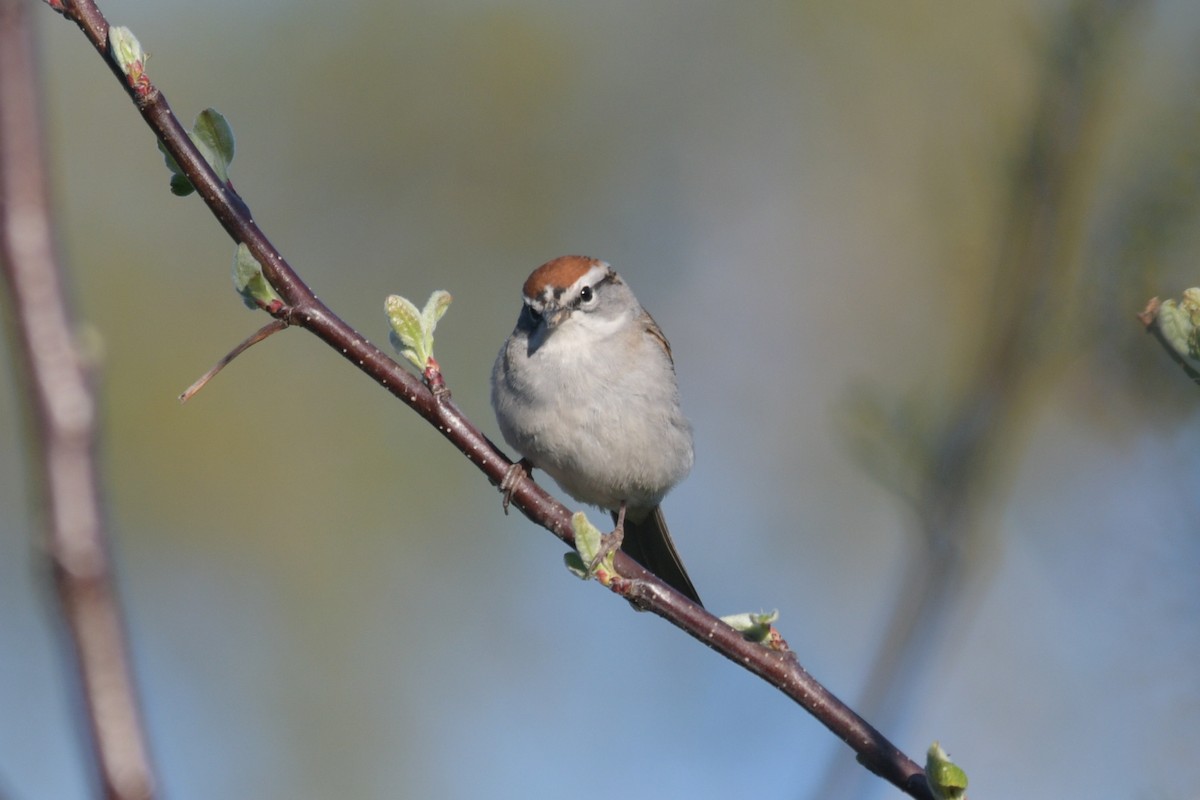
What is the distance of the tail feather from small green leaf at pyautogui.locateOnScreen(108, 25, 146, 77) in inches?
128

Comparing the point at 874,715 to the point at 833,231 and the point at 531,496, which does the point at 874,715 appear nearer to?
the point at 531,496

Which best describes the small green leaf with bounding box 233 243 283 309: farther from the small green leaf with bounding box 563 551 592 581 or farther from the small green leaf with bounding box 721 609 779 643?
the small green leaf with bounding box 721 609 779 643

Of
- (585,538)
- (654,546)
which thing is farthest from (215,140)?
(654,546)

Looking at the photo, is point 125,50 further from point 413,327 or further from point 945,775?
point 945,775

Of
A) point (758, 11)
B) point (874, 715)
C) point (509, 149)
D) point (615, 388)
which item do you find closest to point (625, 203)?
point (509, 149)

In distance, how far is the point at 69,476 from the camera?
0.93m

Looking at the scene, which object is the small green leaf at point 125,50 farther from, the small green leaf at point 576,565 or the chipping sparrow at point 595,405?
the chipping sparrow at point 595,405

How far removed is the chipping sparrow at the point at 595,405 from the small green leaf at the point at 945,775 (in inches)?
98.1

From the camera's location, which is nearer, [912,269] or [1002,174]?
[1002,174]

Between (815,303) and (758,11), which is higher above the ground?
(758,11)

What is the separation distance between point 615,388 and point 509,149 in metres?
5.77

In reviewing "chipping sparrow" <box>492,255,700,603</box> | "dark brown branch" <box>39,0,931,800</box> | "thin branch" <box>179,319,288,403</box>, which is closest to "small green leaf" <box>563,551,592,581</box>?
"dark brown branch" <box>39,0,931,800</box>

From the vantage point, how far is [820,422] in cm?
905

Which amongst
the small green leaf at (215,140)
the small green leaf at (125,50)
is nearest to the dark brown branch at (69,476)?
the small green leaf at (125,50)
